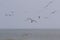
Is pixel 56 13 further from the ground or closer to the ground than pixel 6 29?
further from the ground

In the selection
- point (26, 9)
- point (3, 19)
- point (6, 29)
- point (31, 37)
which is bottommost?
point (31, 37)

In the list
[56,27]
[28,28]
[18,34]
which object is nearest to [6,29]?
[18,34]

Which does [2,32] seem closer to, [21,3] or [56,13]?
[21,3]

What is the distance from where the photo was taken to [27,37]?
3.51 ft

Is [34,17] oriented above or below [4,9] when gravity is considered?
below

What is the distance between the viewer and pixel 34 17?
3.37ft

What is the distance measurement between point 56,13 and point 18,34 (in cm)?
62

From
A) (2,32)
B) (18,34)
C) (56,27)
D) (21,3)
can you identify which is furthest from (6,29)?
(56,27)

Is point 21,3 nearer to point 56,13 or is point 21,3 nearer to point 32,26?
point 32,26

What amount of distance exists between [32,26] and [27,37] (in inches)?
7.1

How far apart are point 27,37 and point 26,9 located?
40 centimetres

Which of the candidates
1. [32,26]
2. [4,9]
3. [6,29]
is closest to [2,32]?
[6,29]

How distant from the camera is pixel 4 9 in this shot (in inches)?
40.4

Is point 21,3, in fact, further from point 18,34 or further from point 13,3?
point 18,34
